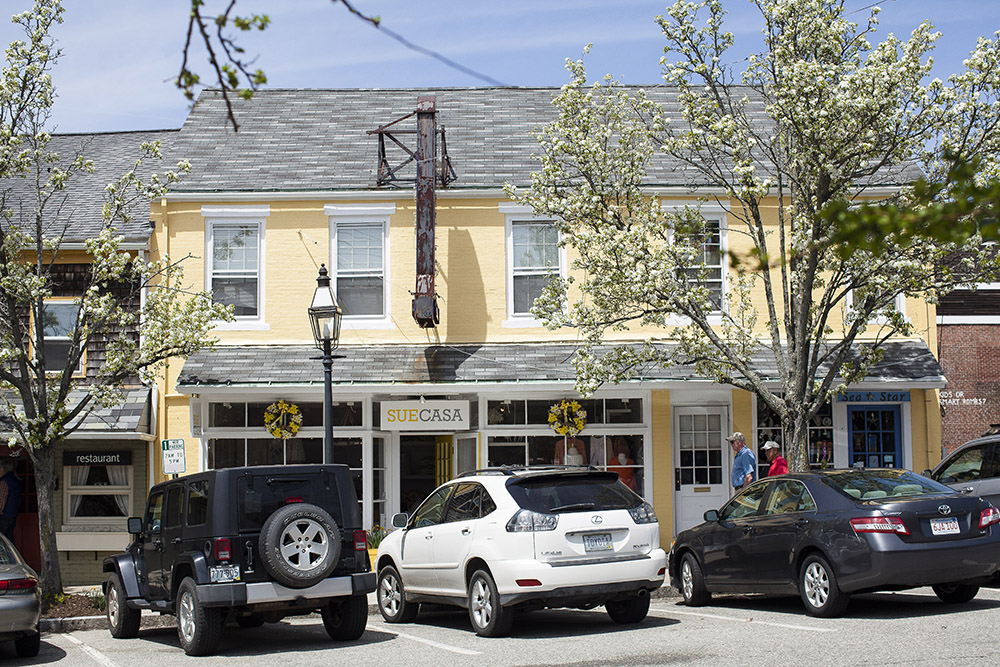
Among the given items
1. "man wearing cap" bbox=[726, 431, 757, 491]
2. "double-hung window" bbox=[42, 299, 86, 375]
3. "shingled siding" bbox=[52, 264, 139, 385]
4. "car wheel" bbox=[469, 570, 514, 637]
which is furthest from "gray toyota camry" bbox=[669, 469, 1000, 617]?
"double-hung window" bbox=[42, 299, 86, 375]

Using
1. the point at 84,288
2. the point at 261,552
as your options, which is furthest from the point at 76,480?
the point at 261,552

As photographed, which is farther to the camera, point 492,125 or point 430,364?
point 492,125

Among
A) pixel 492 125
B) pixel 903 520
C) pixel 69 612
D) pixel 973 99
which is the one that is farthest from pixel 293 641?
pixel 492 125

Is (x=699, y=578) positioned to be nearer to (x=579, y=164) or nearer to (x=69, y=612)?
(x=579, y=164)

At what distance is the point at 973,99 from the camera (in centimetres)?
1330

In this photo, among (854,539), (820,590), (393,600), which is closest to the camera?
(854,539)

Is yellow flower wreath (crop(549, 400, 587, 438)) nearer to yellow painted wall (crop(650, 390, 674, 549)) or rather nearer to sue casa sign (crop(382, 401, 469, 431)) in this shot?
yellow painted wall (crop(650, 390, 674, 549))

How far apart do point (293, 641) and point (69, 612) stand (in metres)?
3.65

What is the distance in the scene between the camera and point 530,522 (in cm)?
1037

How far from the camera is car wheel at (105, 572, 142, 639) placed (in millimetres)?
11773

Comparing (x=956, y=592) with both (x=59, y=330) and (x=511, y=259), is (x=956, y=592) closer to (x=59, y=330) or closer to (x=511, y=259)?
(x=511, y=259)

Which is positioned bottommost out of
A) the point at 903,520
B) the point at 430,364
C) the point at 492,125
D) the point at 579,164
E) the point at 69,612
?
the point at 69,612

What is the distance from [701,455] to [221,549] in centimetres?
974

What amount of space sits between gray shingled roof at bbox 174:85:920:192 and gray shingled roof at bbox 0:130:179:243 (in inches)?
44.5
